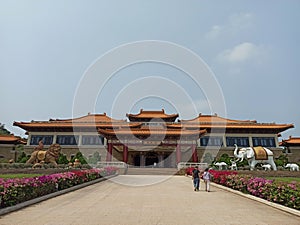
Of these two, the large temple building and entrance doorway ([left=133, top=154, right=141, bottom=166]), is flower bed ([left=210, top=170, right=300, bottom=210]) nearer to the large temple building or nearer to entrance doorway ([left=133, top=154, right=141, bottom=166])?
the large temple building

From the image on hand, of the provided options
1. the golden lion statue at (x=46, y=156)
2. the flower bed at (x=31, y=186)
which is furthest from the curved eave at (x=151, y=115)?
the flower bed at (x=31, y=186)

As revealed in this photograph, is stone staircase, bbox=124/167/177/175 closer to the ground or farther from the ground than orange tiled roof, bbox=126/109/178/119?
closer to the ground

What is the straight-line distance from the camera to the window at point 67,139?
113 feet

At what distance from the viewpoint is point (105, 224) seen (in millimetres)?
4922

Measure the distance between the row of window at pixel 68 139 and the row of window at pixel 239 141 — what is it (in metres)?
15.7

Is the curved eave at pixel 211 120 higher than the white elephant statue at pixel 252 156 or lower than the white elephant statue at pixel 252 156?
higher

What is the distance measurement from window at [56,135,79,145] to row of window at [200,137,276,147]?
18.8 m

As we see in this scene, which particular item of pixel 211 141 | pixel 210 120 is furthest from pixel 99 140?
pixel 210 120

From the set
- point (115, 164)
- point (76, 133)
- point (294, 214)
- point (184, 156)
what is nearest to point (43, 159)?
point (115, 164)

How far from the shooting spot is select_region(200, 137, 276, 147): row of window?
34344mm

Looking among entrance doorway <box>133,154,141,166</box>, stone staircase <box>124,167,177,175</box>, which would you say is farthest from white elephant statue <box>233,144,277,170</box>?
entrance doorway <box>133,154,141,166</box>

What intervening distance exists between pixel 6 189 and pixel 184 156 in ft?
90.7

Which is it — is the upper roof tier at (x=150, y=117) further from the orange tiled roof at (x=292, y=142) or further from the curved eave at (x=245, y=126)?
the orange tiled roof at (x=292, y=142)

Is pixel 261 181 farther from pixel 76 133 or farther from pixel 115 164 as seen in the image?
pixel 76 133
